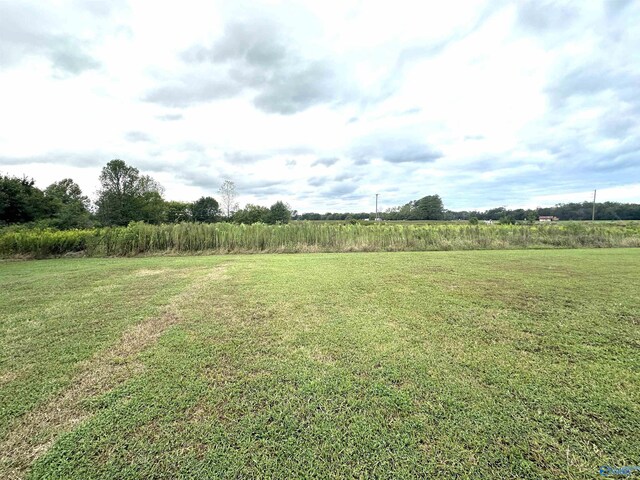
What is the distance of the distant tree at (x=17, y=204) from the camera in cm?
1560

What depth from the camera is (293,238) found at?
10289mm

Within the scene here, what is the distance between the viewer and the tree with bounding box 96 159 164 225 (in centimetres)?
2422

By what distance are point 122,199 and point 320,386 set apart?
31147 millimetres

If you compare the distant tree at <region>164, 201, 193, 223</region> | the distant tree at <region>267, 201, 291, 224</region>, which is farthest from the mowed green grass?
the distant tree at <region>164, 201, 193, 223</region>

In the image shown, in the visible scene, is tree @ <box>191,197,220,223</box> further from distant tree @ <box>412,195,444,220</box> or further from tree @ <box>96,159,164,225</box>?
distant tree @ <box>412,195,444,220</box>

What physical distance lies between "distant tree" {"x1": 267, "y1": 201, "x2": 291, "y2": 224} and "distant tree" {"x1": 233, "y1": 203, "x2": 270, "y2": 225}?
51 centimetres

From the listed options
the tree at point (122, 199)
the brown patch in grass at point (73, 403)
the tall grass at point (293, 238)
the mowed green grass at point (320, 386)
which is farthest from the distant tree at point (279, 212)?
the brown patch in grass at point (73, 403)

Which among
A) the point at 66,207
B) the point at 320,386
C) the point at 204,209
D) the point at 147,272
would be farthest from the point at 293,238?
the point at 204,209

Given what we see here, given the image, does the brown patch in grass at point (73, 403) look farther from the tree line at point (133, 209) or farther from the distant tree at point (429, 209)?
the distant tree at point (429, 209)

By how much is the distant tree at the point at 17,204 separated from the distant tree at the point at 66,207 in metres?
0.97

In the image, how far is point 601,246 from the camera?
40.1 feet

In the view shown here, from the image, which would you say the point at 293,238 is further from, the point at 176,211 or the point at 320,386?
the point at 176,211

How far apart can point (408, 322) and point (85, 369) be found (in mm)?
2975

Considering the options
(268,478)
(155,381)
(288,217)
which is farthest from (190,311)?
(288,217)
